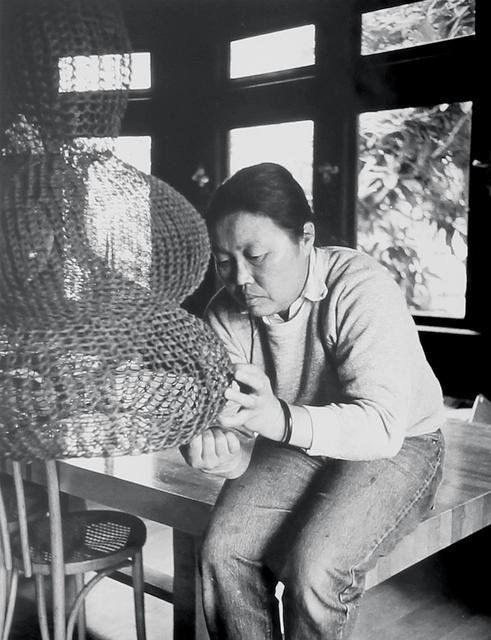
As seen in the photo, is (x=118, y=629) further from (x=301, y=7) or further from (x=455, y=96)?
Answer: (x=455, y=96)

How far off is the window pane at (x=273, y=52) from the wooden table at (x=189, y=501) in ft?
2.59

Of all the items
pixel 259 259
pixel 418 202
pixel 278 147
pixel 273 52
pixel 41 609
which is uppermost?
pixel 273 52

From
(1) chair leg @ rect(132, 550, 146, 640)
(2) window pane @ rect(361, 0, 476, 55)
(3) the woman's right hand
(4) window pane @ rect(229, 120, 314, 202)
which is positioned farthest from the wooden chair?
(2) window pane @ rect(361, 0, 476, 55)

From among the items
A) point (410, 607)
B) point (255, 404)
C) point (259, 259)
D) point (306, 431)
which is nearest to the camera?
point (255, 404)

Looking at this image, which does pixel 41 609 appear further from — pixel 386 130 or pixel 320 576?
pixel 386 130

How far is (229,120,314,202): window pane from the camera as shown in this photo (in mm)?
1532

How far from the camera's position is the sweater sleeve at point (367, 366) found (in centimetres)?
94

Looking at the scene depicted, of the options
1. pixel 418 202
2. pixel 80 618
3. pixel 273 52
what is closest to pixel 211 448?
pixel 80 618

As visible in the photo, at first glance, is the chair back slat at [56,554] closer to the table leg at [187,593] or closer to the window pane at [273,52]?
the table leg at [187,593]

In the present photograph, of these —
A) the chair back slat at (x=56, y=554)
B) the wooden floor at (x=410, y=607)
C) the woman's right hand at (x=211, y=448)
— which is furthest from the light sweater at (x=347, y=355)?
the wooden floor at (x=410, y=607)

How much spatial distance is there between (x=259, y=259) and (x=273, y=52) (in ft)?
2.02

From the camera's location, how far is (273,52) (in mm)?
1421

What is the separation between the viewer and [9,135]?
639mm

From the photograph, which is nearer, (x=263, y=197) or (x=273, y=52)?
(x=263, y=197)
